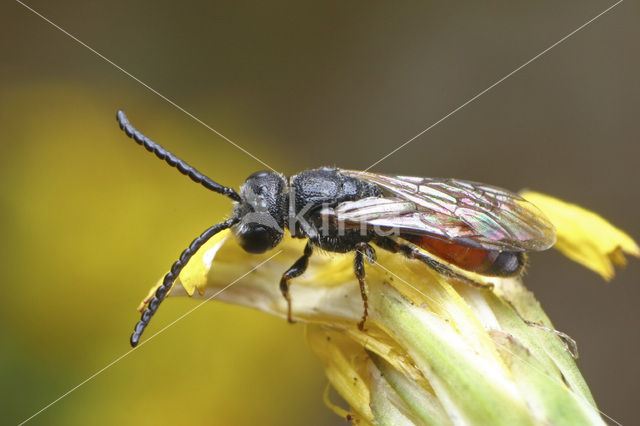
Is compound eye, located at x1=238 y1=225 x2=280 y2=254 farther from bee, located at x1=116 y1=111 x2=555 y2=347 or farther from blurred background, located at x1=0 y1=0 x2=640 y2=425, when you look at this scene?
blurred background, located at x1=0 y1=0 x2=640 y2=425

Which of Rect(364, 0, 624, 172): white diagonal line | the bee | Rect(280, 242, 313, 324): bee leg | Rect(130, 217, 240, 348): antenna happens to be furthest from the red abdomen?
Rect(364, 0, 624, 172): white diagonal line

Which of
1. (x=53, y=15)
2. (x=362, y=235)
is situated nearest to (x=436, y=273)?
(x=362, y=235)

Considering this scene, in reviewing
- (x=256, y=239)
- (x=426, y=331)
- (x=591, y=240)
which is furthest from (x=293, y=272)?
(x=591, y=240)

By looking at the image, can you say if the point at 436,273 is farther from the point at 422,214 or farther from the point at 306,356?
the point at 306,356

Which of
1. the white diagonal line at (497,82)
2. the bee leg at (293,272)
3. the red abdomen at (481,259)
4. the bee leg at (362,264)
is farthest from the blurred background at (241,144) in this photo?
the red abdomen at (481,259)

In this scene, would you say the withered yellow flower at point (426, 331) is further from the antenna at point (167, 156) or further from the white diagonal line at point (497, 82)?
the white diagonal line at point (497, 82)
